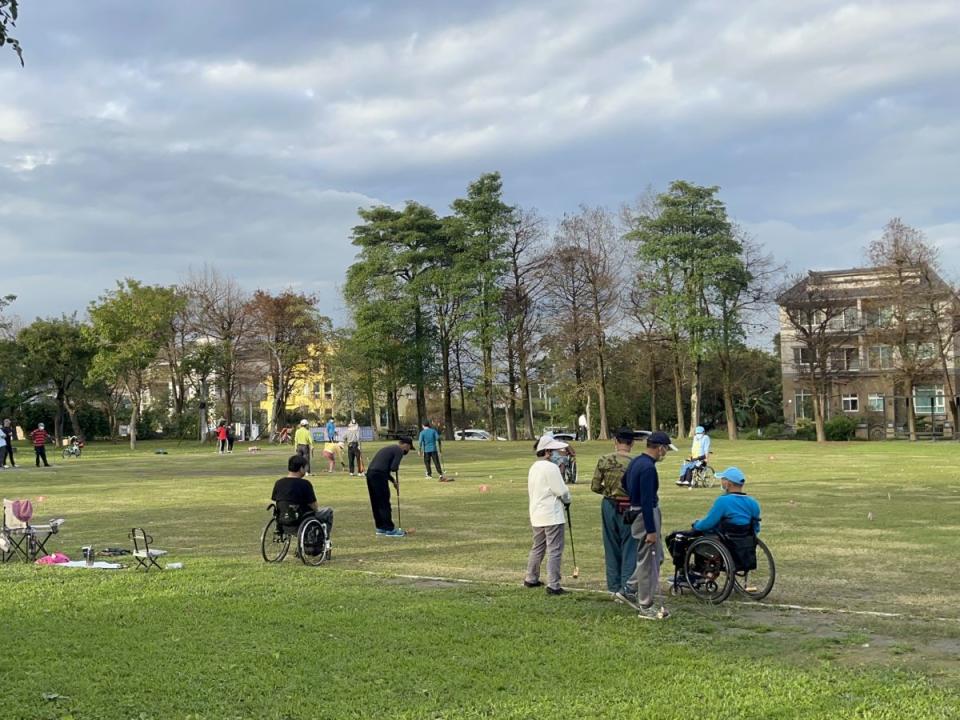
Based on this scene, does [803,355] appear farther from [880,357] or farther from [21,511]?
[21,511]

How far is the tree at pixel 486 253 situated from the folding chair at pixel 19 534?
4754 centimetres

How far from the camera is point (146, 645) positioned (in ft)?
23.8

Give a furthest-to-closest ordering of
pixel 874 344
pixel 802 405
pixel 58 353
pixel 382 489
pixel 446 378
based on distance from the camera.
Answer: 1. pixel 802 405
2. pixel 446 378
3. pixel 58 353
4. pixel 874 344
5. pixel 382 489

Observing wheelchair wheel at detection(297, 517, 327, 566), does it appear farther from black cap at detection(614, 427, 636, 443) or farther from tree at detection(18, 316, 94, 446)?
tree at detection(18, 316, 94, 446)

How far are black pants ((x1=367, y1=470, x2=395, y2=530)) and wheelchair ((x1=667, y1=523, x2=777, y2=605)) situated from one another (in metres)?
5.82

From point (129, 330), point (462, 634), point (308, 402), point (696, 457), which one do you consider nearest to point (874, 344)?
point (696, 457)

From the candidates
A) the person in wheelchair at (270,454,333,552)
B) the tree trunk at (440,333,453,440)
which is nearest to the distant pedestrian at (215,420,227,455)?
the tree trunk at (440,333,453,440)

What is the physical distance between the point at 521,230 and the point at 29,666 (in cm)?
5672

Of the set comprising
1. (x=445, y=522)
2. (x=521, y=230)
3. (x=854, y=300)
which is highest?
(x=521, y=230)

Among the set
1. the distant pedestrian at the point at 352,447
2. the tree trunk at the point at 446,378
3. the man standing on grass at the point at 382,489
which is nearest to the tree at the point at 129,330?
the tree trunk at the point at 446,378

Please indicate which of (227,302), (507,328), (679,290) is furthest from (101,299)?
(679,290)

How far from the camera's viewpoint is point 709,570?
899cm

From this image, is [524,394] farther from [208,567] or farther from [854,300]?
[208,567]

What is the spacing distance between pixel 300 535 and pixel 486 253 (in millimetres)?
50108
